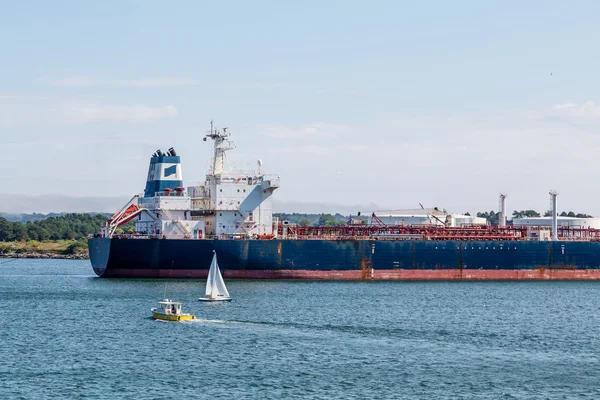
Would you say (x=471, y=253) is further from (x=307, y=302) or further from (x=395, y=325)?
(x=395, y=325)

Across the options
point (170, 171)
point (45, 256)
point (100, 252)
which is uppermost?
point (170, 171)

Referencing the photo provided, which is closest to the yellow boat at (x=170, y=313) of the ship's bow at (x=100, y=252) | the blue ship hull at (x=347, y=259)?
the blue ship hull at (x=347, y=259)

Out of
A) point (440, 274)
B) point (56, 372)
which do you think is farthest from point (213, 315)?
point (440, 274)

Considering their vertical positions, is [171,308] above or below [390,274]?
below

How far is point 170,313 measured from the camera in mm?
43094

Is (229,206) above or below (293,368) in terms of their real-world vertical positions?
above

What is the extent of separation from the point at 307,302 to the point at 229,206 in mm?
15459

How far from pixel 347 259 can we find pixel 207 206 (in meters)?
10.1

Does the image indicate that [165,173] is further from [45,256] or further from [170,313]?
[45,256]

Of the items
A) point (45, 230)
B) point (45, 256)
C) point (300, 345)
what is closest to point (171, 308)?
point (300, 345)

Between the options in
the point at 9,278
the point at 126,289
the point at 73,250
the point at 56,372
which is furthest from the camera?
the point at 73,250

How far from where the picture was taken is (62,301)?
51062 millimetres

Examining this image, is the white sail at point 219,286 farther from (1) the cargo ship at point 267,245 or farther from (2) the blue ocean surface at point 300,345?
(1) the cargo ship at point 267,245

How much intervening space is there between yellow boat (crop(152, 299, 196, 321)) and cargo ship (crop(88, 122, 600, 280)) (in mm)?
16923
